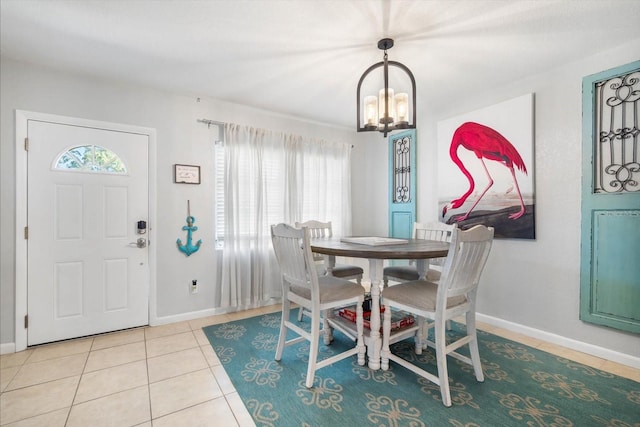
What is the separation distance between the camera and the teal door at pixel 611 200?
210cm

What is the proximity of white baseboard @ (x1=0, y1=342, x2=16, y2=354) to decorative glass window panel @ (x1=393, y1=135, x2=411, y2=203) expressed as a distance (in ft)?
13.5

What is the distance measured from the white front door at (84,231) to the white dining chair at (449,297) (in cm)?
247

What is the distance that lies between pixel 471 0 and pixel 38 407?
3507 mm

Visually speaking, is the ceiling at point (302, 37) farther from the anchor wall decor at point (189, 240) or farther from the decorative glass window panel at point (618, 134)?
the anchor wall decor at point (189, 240)

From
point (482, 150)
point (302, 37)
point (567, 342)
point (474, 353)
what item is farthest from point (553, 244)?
point (302, 37)

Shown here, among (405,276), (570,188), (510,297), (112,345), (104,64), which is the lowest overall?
(112,345)

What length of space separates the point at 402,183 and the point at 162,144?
2896 millimetres

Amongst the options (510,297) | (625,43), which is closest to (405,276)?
(510,297)

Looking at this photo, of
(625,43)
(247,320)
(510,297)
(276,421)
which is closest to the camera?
(276,421)

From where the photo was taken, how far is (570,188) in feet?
7.89

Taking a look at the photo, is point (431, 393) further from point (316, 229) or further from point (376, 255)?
point (316, 229)

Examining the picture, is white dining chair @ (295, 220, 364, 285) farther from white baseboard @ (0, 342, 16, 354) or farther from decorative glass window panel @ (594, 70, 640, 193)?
white baseboard @ (0, 342, 16, 354)

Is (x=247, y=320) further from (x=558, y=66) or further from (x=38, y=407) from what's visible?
(x=558, y=66)

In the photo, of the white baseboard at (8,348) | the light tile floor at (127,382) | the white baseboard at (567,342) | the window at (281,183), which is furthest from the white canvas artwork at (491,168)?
the white baseboard at (8,348)
